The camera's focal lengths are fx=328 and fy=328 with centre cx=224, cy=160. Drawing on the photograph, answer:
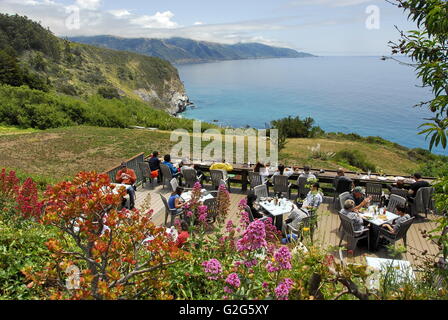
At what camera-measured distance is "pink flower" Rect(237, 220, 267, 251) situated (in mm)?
3154

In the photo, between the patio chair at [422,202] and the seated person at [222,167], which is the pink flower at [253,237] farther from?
the seated person at [222,167]

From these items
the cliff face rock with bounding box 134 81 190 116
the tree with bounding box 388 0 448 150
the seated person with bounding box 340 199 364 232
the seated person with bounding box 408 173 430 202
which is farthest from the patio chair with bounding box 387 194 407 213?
the cliff face rock with bounding box 134 81 190 116

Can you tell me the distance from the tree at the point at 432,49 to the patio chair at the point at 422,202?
5.46 metres

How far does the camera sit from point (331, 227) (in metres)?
7.64

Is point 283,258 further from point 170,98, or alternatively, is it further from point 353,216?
point 170,98

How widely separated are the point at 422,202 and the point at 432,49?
5.94m

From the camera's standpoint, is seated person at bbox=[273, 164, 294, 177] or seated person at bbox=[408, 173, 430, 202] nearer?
seated person at bbox=[408, 173, 430, 202]

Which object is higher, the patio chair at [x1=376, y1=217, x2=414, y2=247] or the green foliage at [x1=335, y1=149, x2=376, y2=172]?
the patio chair at [x1=376, y1=217, x2=414, y2=247]

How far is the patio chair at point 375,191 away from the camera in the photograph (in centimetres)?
871

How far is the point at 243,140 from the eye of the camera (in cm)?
2270

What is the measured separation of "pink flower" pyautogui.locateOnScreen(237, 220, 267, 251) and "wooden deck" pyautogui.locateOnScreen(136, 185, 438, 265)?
2.08 meters

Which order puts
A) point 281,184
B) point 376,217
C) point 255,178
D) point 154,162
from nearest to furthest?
point 376,217
point 281,184
point 255,178
point 154,162

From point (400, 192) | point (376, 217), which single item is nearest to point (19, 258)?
point (376, 217)

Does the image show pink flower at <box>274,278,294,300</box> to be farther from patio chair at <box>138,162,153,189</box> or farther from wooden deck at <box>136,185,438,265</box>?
patio chair at <box>138,162,153,189</box>
